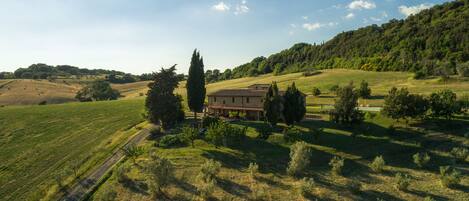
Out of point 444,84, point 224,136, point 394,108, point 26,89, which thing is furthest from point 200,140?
point 26,89

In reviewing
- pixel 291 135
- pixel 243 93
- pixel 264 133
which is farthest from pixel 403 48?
pixel 264 133

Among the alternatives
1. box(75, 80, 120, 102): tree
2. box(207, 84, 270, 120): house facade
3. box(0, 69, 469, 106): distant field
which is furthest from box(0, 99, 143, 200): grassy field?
box(0, 69, 469, 106): distant field

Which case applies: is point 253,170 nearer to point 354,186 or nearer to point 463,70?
point 354,186

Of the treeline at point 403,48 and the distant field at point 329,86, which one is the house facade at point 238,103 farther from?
the treeline at point 403,48

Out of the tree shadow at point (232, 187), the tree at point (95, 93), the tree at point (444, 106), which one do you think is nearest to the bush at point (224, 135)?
the tree shadow at point (232, 187)

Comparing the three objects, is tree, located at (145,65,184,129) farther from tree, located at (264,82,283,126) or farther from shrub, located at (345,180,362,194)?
shrub, located at (345,180,362,194)

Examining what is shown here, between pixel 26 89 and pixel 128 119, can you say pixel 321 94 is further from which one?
pixel 26 89
